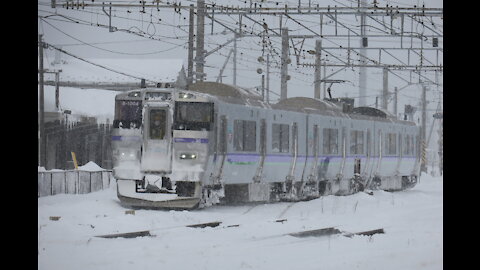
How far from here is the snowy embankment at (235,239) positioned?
11.9 m

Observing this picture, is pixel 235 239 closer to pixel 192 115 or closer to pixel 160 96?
pixel 192 115

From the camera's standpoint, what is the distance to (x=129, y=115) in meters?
20.0

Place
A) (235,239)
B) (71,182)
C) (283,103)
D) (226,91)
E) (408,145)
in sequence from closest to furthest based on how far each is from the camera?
1. (235,239)
2. (226,91)
3. (71,182)
4. (283,103)
5. (408,145)

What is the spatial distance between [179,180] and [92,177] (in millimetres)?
6323

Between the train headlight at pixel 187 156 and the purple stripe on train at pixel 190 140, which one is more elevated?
the purple stripe on train at pixel 190 140

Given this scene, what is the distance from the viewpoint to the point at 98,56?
5366cm

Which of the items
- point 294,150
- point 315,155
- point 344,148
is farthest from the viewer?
point 344,148

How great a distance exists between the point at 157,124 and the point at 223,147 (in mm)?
1668

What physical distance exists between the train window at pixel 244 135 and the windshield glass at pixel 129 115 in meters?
2.40

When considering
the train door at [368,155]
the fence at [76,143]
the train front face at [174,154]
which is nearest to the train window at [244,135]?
the train front face at [174,154]

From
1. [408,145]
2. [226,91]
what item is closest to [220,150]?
[226,91]

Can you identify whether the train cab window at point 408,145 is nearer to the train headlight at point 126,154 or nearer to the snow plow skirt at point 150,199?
the snow plow skirt at point 150,199

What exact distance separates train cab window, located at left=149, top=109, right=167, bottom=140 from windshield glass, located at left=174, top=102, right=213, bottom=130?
12.1 inches

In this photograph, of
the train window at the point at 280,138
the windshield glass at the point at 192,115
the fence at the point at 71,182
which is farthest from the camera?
the train window at the point at 280,138
